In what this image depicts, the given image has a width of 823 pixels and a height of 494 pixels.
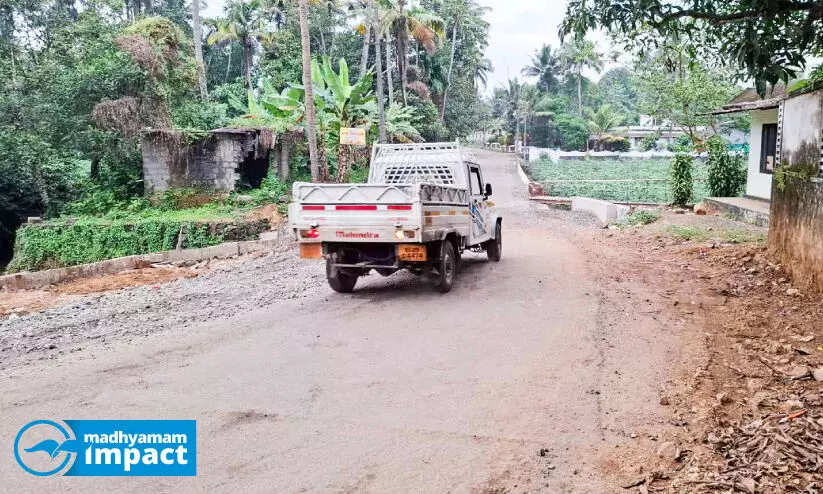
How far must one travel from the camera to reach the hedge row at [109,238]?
18734 mm

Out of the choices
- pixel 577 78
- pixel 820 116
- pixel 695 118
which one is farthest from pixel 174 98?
pixel 577 78

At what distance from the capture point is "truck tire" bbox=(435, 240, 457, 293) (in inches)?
348

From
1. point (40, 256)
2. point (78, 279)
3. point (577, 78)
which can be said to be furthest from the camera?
point (577, 78)

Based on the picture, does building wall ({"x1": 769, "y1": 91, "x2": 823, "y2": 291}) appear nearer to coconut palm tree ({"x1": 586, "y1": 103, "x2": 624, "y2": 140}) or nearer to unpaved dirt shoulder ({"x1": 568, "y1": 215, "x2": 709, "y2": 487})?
unpaved dirt shoulder ({"x1": 568, "y1": 215, "x2": 709, "y2": 487})

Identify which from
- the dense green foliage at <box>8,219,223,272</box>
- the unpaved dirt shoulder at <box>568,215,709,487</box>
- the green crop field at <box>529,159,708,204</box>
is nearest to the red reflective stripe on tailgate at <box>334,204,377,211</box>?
the unpaved dirt shoulder at <box>568,215,709,487</box>

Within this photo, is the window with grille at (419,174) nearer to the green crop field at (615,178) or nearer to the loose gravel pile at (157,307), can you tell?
the loose gravel pile at (157,307)

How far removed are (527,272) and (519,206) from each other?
14656 millimetres

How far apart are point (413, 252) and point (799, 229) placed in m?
5.45

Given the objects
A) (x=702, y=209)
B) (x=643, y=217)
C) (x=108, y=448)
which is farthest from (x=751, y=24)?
(x=702, y=209)

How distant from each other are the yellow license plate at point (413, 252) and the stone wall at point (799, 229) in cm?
495

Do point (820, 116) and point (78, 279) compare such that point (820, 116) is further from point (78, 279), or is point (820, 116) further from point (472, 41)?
point (472, 41)

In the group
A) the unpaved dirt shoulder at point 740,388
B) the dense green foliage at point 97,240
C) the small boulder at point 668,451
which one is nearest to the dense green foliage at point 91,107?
the dense green foliage at point 97,240

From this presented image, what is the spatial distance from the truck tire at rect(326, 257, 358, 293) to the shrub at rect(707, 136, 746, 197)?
15.8 metres

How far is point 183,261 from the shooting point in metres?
16.3
